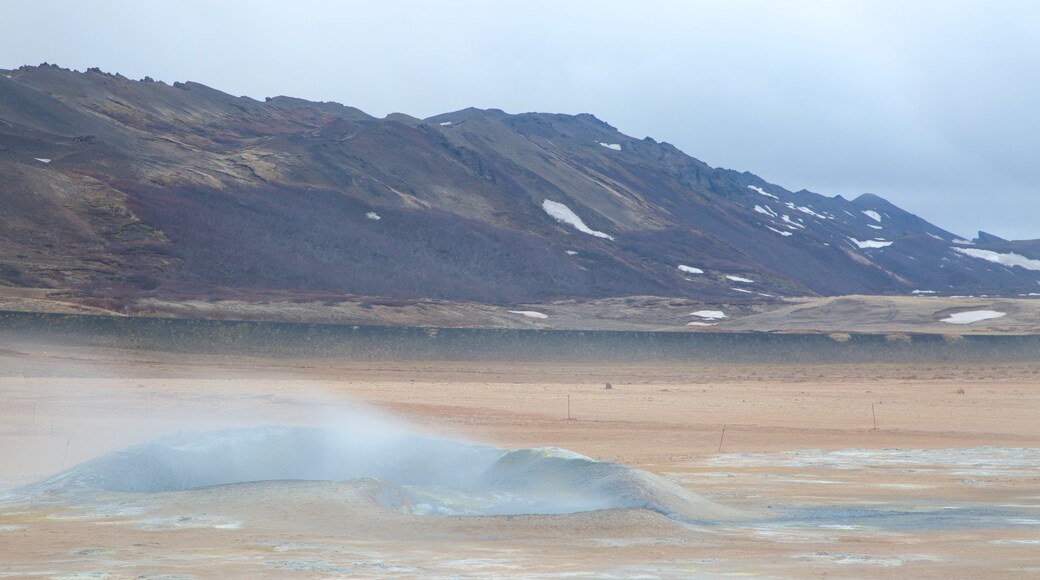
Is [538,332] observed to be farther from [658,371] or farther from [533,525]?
[533,525]


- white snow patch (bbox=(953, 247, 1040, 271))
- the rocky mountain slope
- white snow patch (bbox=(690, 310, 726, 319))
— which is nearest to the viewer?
the rocky mountain slope

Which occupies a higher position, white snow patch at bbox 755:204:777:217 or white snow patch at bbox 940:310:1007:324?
white snow patch at bbox 755:204:777:217

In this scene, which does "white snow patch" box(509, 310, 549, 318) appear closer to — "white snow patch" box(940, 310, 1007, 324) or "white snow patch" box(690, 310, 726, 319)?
"white snow patch" box(690, 310, 726, 319)

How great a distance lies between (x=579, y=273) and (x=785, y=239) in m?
67.0

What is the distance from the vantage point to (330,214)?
103 m

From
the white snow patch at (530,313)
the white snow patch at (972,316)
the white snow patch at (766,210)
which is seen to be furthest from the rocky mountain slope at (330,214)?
the white snow patch at (972,316)

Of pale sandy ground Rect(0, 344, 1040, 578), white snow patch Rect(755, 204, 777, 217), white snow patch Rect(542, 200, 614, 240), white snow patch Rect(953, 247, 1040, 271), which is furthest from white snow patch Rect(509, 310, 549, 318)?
white snow patch Rect(953, 247, 1040, 271)

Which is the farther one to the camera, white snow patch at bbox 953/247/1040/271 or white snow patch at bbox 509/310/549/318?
white snow patch at bbox 953/247/1040/271

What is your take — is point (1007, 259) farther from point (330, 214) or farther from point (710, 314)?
point (330, 214)

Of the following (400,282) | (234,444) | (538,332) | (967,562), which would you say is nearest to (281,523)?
(234,444)

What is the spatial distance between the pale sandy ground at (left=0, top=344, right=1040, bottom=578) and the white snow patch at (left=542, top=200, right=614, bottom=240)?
3434 inches

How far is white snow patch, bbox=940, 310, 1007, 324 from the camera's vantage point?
75562 millimetres

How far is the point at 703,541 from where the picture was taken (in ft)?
38.1

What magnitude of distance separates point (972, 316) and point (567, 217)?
197 feet
